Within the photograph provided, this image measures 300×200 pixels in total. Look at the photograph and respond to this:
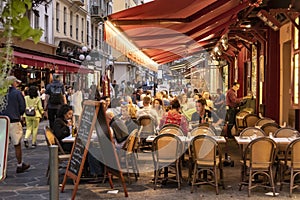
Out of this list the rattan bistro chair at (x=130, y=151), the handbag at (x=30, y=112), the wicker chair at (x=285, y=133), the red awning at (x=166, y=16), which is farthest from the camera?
the handbag at (x=30, y=112)

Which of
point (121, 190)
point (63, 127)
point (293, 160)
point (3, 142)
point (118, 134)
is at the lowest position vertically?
point (121, 190)

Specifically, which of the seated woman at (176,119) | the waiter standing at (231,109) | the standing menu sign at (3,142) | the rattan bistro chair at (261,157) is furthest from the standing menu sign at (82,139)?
the waiter standing at (231,109)

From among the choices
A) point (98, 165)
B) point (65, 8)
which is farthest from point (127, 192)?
point (65, 8)

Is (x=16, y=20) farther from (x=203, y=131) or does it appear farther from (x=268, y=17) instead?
(x=268, y=17)

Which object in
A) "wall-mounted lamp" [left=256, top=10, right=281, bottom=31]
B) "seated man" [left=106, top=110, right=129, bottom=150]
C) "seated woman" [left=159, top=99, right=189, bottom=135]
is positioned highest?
"wall-mounted lamp" [left=256, top=10, right=281, bottom=31]

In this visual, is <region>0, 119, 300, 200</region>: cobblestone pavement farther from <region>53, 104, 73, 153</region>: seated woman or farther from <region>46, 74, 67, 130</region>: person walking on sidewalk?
<region>46, 74, 67, 130</region>: person walking on sidewalk

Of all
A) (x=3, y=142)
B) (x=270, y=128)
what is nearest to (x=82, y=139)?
(x=270, y=128)

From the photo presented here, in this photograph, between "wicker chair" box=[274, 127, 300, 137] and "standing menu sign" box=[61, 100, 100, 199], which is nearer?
"standing menu sign" box=[61, 100, 100, 199]

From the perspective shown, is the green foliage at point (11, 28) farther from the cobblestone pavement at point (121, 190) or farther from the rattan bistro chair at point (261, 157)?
the rattan bistro chair at point (261, 157)

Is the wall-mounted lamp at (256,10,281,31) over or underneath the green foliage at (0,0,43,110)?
over

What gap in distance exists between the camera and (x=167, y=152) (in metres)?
8.55

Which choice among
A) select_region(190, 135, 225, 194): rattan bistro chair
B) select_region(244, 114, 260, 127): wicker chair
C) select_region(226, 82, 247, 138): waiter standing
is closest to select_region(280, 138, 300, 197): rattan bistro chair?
select_region(190, 135, 225, 194): rattan bistro chair

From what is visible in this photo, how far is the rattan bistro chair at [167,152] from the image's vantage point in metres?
Answer: 8.43

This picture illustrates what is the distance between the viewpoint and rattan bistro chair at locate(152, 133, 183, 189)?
843cm
